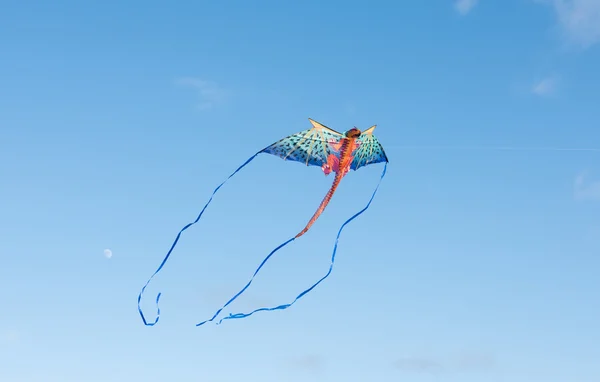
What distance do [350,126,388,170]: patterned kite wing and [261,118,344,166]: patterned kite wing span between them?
149 cm

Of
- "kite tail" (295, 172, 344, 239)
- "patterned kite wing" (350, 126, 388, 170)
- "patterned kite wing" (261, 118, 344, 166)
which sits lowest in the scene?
"kite tail" (295, 172, 344, 239)

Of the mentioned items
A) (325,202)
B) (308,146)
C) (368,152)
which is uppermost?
(368,152)

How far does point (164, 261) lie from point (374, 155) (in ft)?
44.1

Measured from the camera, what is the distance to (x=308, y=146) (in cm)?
3256

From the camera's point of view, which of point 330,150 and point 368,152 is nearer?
point 330,150

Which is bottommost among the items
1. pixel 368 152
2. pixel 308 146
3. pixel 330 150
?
pixel 308 146

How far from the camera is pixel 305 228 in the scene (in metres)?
30.6

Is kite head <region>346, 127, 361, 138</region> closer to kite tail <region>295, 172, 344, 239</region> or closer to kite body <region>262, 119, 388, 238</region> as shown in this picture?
kite body <region>262, 119, 388, 238</region>

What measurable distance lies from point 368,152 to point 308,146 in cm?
354

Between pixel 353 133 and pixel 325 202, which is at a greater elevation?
pixel 353 133

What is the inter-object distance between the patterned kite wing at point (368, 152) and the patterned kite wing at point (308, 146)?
149cm

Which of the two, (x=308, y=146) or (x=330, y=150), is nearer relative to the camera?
(x=308, y=146)

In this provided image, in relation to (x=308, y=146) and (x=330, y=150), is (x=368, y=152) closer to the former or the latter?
(x=330, y=150)

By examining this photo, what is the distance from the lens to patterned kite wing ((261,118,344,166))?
31859 millimetres
